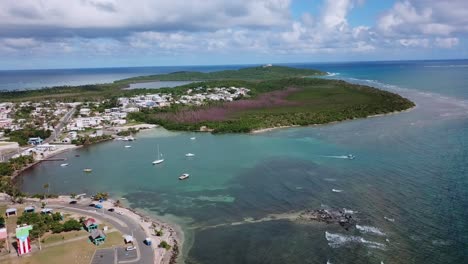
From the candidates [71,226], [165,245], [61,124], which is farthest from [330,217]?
[61,124]

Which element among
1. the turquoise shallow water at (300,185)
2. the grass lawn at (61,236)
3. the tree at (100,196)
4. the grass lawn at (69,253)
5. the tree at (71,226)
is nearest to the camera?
the grass lawn at (69,253)

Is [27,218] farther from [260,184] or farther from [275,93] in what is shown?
[275,93]

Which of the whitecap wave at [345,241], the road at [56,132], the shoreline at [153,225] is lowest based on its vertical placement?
the shoreline at [153,225]

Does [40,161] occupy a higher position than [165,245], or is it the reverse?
[165,245]

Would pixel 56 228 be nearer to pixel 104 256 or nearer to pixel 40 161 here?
pixel 104 256

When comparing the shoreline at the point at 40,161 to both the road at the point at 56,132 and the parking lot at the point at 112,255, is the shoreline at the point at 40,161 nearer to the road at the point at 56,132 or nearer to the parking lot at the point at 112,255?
the road at the point at 56,132

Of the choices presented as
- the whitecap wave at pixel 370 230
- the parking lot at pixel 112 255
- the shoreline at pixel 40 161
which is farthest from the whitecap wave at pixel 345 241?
the shoreline at pixel 40 161

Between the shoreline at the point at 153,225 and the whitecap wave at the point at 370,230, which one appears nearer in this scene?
the shoreline at the point at 153,225
